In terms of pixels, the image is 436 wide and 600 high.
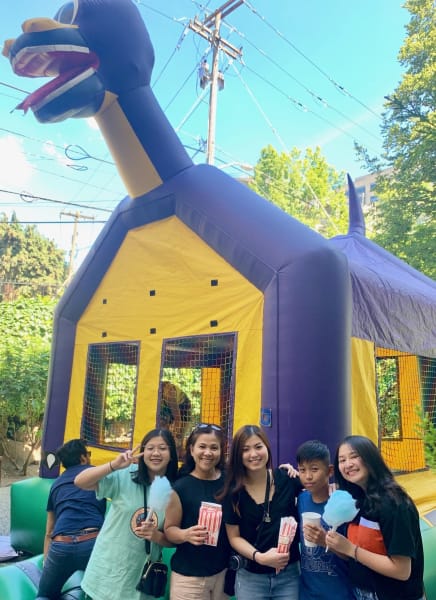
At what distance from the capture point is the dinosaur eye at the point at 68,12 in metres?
4.35

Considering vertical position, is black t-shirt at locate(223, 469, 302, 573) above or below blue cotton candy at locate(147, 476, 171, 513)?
below

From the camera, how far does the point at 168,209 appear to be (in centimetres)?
468

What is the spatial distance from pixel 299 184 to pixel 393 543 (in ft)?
69.7

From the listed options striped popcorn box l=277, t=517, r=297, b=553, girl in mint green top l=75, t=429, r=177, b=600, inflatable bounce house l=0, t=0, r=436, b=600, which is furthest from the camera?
inflatable bounce house l=0, t=0, r=436, b=600

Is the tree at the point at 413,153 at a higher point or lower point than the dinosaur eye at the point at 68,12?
higher

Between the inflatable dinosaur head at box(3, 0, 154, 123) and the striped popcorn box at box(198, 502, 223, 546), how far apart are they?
3.65 m

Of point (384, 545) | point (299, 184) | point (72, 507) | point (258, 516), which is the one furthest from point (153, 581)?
point (299, 184)

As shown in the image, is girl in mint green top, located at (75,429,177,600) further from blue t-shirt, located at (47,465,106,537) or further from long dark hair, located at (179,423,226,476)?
blue t-shirt, located at (47,465,106,537)

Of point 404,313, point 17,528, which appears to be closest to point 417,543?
point 404,313

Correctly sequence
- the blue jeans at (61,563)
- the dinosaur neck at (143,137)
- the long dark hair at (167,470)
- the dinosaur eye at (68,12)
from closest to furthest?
the long dark hair at (167,470) → the blue jeans at (61,563) → the dinosaur eye at (68,12) → the dinosaur neck at (143,137)

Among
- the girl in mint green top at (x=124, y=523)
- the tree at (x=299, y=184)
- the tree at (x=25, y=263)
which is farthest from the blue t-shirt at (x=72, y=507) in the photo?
the tree at (x=25, y=263)

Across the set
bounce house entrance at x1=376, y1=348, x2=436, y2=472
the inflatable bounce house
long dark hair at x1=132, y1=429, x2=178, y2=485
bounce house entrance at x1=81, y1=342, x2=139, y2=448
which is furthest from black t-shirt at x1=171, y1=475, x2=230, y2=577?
bounce house entrance at x1=376, y1=348, x2=436, y2=472

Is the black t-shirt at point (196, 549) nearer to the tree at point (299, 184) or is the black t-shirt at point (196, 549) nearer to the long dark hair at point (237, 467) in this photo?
the long dark hair at point (237, 467)

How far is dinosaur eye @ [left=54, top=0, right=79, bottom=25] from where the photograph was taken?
14.3 ft
